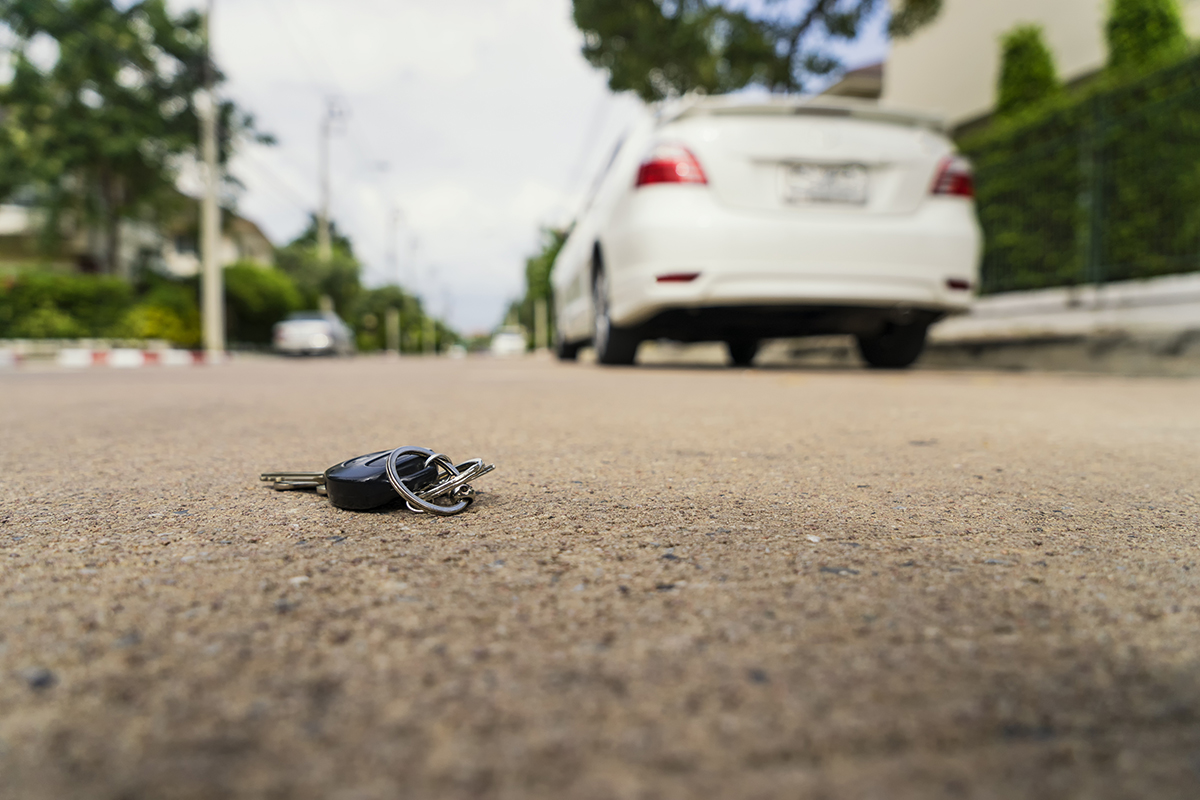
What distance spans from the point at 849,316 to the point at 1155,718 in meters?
5.12

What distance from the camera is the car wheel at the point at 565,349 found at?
371 inches

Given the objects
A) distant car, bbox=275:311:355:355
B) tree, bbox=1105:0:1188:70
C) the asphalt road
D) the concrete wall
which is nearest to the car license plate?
the asphalt road

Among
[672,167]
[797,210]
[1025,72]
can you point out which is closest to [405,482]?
[672,167]

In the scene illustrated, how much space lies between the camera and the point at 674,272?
16.2 feet

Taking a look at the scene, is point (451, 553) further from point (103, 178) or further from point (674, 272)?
point (103, 178)

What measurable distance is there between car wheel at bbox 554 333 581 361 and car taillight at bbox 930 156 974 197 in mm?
4866

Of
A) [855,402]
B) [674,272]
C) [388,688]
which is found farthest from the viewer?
[674,272]

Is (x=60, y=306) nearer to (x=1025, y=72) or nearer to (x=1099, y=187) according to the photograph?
(x=1025, y=72)

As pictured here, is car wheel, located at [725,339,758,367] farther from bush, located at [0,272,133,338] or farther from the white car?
bush, located at [0,272,133,338]

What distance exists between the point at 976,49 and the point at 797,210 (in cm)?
1408

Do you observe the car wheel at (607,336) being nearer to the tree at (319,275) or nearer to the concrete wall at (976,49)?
the concrete wall at (976,49)

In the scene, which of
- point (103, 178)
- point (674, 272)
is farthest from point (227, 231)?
point (674, 272)

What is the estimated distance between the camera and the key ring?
1.35 metres

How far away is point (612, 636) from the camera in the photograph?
2.75 ft
